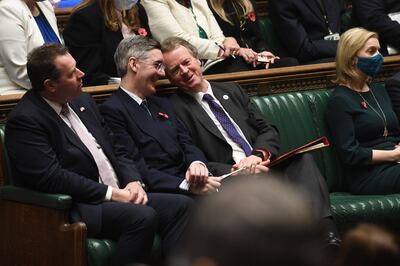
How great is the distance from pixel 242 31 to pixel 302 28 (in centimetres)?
35

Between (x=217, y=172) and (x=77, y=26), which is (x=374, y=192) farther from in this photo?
(x=77, y=26)

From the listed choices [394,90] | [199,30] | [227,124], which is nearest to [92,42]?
[199,30]

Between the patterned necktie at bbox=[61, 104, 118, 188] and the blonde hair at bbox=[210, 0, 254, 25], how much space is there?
1.47 m

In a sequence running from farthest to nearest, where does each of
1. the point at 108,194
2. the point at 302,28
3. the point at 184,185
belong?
1. the point at 302,28
2. the point at 184,185
3. the point at 108,194

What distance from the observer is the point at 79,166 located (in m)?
3.04

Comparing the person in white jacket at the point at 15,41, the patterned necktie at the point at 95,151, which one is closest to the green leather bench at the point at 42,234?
the patterned necktie at the point at 95,151

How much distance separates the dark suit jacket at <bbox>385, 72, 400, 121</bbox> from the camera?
4004mm

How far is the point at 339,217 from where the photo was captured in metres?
3.42

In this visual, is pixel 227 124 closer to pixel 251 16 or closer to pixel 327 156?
pixel 327 156

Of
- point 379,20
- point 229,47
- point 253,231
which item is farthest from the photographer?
point 379,20

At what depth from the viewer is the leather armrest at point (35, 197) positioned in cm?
A: 284

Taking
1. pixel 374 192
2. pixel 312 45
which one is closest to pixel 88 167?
pixel 374 192

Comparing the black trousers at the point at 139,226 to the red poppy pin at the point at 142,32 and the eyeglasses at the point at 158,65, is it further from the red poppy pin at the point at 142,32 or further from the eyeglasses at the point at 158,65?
the red poppy pin at the point at 142,32

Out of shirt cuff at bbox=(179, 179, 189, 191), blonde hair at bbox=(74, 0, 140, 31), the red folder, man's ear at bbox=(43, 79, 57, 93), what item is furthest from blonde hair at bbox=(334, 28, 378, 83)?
man's ear at bbox=(43, 79, 57, 93)
